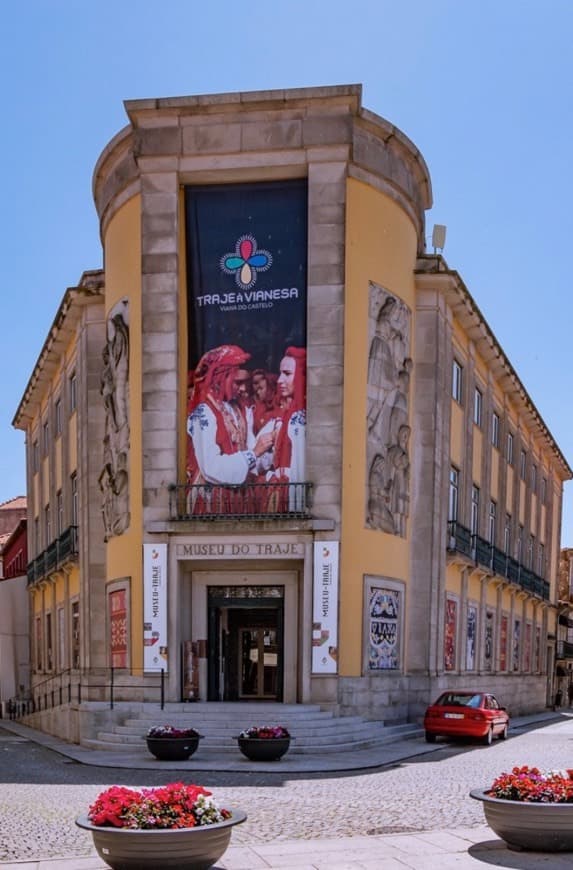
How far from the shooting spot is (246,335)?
27.6 m

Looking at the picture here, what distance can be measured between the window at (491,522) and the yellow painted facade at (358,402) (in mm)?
11944

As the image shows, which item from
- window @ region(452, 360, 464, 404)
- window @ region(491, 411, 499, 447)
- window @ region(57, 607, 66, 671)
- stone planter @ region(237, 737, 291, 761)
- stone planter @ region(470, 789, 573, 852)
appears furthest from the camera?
window @ region(491, 411, 499, 447)

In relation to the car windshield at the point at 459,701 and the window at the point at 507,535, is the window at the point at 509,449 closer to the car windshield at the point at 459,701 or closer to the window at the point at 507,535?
the window at the point at 507,535

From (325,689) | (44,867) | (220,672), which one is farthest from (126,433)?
(44,867)

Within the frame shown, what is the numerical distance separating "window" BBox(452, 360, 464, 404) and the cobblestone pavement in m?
13.6

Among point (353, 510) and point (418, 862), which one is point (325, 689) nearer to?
point (353, 510)

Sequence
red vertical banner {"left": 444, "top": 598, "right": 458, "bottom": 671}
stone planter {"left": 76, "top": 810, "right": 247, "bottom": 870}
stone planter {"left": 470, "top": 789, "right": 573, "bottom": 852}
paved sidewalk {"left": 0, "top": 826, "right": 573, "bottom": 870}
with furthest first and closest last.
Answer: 1. red vertical banner {"left": 444, "top": 598, "right": 458, "bottom": 671}
2. stone planter {"left": 470, "top": 789, "right": 573, "bottom": 852}
3. paved sidewalk {"left": 0, "top": 826, "right": 573, "bottom": 870}
4. stone planter {"left": 76, "top": 810, "right": 247, "bottom": 870}

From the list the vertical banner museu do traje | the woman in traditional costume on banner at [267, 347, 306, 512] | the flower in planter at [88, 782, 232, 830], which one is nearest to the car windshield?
the woman in traditional costume on banner at [267, 347, 306, 512]

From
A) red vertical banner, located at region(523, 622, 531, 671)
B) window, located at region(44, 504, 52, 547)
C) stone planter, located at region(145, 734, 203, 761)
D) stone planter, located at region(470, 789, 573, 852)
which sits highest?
window, located at region(44, 504, 52, 547)

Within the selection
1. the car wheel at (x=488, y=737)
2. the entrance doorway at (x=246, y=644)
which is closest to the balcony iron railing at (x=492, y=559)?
the entrance doorway at (x=246, y=644)

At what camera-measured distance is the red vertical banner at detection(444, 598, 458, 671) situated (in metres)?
32.7

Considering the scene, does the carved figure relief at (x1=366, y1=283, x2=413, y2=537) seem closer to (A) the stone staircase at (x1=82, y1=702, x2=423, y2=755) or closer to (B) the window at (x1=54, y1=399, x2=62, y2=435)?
(A) the stone staircase at (x1=82, y1=702, x2=423, y2=755)

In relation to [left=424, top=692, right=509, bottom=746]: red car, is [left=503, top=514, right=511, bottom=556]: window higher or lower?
higher

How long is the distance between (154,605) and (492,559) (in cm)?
1685
